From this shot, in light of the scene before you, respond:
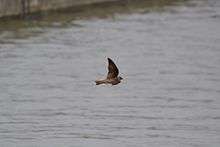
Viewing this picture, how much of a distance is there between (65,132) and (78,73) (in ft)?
16.8

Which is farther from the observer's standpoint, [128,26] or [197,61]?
[128,26]

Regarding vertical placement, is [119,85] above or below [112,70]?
below

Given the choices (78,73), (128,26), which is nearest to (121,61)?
(78,73)

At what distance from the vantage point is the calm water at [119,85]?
2120 centimetres

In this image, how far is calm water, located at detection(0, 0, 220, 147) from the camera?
21.2 meters

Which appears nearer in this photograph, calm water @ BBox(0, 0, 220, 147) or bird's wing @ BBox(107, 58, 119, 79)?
bird's wing @ BBox(107, 58, 119, 79)

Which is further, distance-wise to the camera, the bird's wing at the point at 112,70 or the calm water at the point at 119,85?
the calm water at the point at 119,85

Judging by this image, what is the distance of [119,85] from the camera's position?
25.9 metres

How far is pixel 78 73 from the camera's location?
86.1 ft

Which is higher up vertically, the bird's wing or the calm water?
the bird's wing

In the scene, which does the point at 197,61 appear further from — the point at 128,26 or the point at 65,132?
the point at 65,132

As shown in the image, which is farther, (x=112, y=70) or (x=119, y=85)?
(x=119, y=85)

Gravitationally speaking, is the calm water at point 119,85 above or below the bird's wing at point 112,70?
below

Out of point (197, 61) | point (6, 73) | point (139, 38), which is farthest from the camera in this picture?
point (139, 38)
